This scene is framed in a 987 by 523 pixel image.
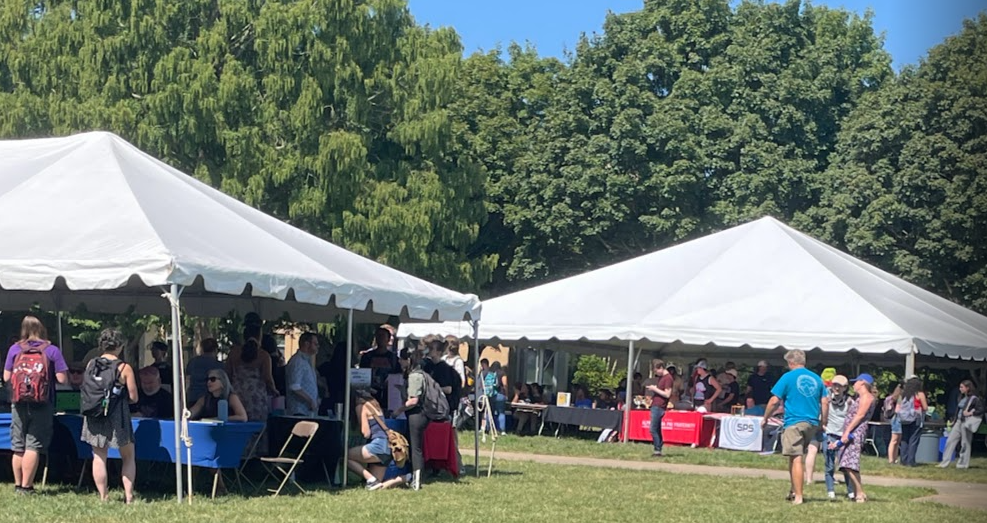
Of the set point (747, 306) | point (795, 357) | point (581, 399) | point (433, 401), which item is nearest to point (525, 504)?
point (433, 401)

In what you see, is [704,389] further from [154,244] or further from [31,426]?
[31,426]

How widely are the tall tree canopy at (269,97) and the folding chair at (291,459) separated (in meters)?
17.8

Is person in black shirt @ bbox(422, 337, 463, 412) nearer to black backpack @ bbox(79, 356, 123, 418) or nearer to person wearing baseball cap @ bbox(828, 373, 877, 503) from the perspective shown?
person wearing baseball cap @ bbox(828, 373, 877, 503)

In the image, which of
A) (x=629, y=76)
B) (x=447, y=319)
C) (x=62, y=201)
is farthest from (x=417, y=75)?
(x=62, y=201)

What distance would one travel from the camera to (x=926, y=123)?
3166cm

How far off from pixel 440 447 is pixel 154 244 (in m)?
4.11

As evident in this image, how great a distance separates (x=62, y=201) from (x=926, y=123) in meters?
23.4

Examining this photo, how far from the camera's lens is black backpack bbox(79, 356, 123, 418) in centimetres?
1128

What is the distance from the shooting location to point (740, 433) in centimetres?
2225

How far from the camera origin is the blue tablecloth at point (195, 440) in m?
11.8

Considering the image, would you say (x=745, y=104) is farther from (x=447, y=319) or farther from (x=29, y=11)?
(x=447, y=319)

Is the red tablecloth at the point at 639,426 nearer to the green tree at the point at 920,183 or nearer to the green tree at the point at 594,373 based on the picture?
the green tree at the point at 920,183

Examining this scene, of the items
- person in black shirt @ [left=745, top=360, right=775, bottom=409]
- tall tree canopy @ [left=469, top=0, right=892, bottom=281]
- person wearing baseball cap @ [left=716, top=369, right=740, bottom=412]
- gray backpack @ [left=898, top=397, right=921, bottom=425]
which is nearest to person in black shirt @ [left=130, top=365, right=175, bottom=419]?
gray backpack @ [left=898, top=397, right=921, bottom=425]

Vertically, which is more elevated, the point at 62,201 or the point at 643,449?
the point at 62,201
